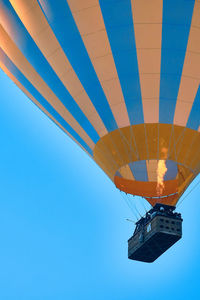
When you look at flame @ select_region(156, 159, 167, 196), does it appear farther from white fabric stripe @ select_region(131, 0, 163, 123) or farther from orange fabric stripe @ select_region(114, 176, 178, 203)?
white fabric stripe @ select_region(131, 0, 163, 123)

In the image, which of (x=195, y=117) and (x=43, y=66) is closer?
(x=195, y=117)

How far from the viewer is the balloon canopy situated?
39.5 feet

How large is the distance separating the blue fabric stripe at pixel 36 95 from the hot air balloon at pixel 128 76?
436 mm

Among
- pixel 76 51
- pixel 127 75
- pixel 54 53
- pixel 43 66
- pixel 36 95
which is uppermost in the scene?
pixel 36 95

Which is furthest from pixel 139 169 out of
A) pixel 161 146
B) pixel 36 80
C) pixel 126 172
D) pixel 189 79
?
pixel 36 80

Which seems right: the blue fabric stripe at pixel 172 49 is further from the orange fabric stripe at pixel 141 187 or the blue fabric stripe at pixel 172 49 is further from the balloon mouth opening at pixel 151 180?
the orange fabric stripe at pixel 141 187

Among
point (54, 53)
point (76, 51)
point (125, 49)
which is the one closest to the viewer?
point (125, 49)

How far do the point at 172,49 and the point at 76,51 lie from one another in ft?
6.17

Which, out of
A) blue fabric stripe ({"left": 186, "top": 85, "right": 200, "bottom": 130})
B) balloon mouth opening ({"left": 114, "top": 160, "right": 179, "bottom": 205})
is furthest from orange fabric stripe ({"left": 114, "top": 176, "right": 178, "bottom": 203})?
blue fabric stripe ({"left": 186, "top": 85, "right": 200, "bottom": 130})

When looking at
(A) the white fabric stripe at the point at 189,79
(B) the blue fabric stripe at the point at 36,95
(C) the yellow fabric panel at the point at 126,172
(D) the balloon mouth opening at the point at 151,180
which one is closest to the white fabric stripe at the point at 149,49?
(A) the white fabric stripe at the point at 189,79

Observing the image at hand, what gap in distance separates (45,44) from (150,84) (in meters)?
2.30

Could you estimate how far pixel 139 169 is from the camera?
12992mm

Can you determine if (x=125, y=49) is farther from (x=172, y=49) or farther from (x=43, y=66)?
(x=43, y=66)

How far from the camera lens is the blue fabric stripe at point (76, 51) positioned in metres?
12.4
